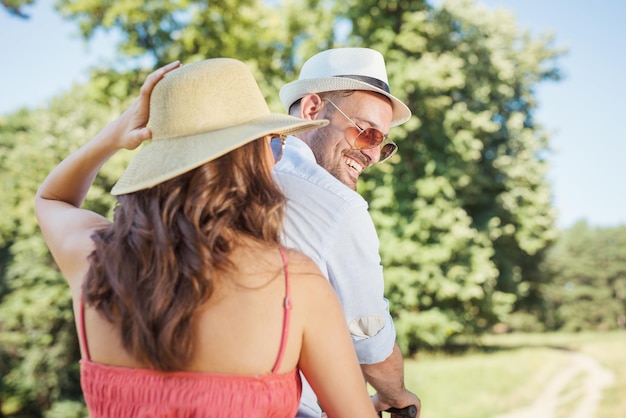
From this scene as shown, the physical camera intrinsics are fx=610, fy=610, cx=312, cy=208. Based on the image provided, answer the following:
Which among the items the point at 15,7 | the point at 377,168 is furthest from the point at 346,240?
the point at 377,168

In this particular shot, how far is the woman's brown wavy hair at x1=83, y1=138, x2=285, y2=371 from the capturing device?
1256 millimetres

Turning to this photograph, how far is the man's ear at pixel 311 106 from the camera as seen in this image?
261cm

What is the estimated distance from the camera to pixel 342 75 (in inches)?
103

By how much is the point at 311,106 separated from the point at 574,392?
1368 centimetres

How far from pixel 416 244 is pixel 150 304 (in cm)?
1518

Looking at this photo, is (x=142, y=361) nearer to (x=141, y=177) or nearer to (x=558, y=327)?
(x=141, y=177)

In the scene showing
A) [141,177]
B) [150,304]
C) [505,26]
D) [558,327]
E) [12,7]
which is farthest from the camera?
[558,327]

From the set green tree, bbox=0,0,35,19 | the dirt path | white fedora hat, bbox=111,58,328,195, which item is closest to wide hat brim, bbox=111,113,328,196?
white fedora hat, bbox=111,58,328,195

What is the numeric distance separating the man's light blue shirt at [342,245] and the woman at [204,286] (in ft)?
1.02

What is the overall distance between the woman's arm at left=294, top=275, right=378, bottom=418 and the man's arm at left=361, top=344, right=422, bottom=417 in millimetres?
472

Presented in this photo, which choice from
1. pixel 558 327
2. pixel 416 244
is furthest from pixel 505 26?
pixel 558 327

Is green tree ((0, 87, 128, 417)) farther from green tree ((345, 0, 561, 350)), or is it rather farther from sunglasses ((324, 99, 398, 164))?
sunglasses ((324, 99, 398, 164))

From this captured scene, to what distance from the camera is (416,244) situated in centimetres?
1611

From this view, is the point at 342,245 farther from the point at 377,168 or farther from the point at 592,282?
the point at 592,282
